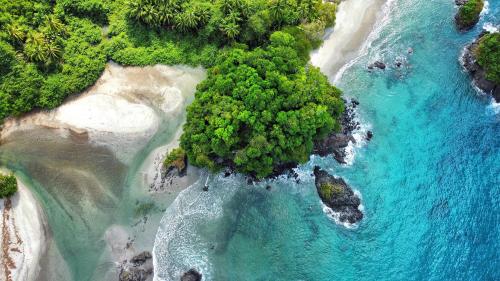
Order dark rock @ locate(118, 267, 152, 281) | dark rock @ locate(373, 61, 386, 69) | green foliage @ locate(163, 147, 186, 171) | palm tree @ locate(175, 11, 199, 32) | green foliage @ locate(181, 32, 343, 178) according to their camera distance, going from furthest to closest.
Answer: dark rock @ locate(373, 61, 386, 69) < palm tree @ locate(175, 11, 199, 32) < green foliage @ locate(163, 147, 186, 171) < green foliage @ locate(181, 32, 343, 178) < dark rock @ locate(118, 267, 152, 281)

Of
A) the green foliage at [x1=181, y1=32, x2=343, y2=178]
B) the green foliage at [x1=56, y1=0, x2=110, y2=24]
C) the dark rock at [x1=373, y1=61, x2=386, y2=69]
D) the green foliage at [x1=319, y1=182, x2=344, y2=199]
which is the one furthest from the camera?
the dark rock at [x1=373, y1=61, x2=386, y2=69]

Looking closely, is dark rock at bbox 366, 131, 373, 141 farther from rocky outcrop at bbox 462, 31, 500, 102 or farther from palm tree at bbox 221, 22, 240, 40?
palm tree at bbox 221, 22, 240, 40

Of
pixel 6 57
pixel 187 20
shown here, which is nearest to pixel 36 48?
pixel 6 57

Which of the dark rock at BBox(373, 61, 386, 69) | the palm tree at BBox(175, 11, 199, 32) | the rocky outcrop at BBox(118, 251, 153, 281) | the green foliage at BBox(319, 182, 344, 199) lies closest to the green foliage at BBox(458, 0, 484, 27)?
the dark rock at BBox(373, 61, 386, 69)

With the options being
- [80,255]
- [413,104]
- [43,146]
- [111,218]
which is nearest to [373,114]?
[413,104]

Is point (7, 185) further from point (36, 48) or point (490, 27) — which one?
point (490, 27)

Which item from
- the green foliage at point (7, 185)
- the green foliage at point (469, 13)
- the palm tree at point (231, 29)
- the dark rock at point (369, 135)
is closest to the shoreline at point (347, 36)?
the dark rock at point (369, 135)

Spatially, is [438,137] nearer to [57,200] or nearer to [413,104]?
[413,104]
